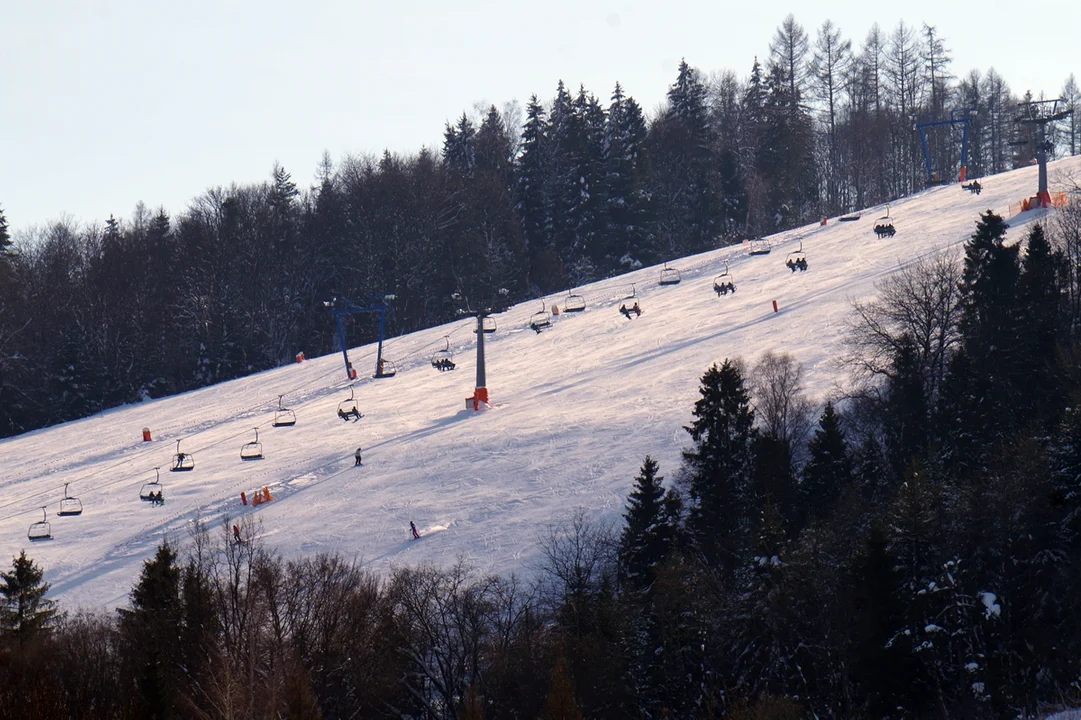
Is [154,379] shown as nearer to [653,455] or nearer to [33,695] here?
[653,455]

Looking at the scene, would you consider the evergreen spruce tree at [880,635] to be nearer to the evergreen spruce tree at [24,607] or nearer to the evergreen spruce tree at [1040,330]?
the evergreen spruce tree at [1040,330]

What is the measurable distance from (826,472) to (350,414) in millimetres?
22823

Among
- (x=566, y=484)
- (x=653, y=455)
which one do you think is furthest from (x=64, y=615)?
(x=653, y=455)

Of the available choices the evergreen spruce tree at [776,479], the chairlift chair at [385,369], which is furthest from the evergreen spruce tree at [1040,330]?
the chairlift chair at [385,369]

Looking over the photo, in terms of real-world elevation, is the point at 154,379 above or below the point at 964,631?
above

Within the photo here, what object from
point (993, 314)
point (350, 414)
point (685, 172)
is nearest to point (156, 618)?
point (350, 414)

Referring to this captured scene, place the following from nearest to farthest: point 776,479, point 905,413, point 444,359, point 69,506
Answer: point 776,479
point 905,413
point 69,506
point 444,359

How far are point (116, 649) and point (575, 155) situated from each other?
6627cm

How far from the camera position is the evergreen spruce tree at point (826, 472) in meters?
35.5

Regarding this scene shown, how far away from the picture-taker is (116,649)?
108 feet

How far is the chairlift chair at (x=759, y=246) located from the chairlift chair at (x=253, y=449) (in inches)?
1309

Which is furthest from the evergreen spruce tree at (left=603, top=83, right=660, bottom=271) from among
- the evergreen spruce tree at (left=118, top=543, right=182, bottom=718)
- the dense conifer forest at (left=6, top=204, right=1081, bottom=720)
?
the evergreen spruce tree at (left=118, top=543, right=182, bottom=718)

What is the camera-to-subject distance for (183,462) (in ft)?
164

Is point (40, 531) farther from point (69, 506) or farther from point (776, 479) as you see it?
point (776, 479)
